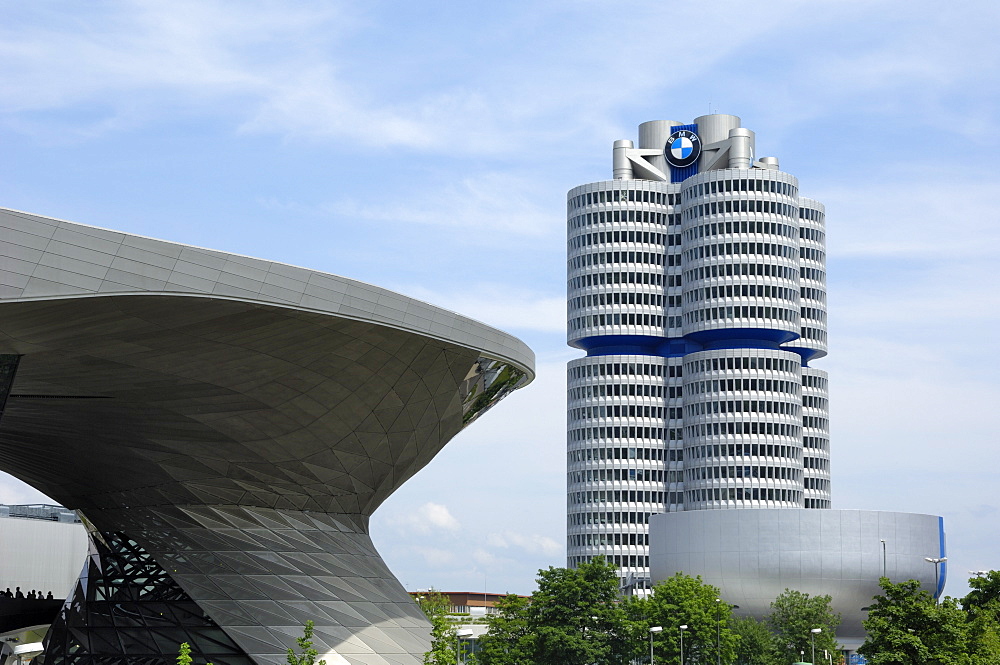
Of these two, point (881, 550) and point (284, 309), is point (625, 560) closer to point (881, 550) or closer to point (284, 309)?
point (881, 550)

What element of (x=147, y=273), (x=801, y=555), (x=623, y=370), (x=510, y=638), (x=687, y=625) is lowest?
(x=510, y=638)

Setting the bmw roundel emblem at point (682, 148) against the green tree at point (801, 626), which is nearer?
the green tree at point (801, 626)

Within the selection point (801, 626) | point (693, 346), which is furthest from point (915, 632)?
point (693, 346)

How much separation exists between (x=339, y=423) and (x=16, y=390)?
8580mm

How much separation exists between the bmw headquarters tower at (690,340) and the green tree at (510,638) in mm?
67865

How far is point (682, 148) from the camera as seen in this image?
152 m

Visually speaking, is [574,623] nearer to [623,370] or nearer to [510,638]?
[510,638]

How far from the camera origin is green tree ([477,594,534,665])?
196 feet

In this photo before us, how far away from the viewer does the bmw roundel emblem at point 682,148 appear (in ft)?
496

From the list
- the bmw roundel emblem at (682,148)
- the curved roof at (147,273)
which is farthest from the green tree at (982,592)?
the bmw roundel emblem at (682,148)

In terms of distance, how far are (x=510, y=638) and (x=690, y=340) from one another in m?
86.6

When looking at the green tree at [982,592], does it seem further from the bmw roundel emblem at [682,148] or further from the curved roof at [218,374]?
the bmw roundel emblem at [682,148]

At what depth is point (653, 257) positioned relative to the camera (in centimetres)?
14688

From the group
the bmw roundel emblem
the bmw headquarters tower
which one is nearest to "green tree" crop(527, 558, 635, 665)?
the bmw headquarters tower
